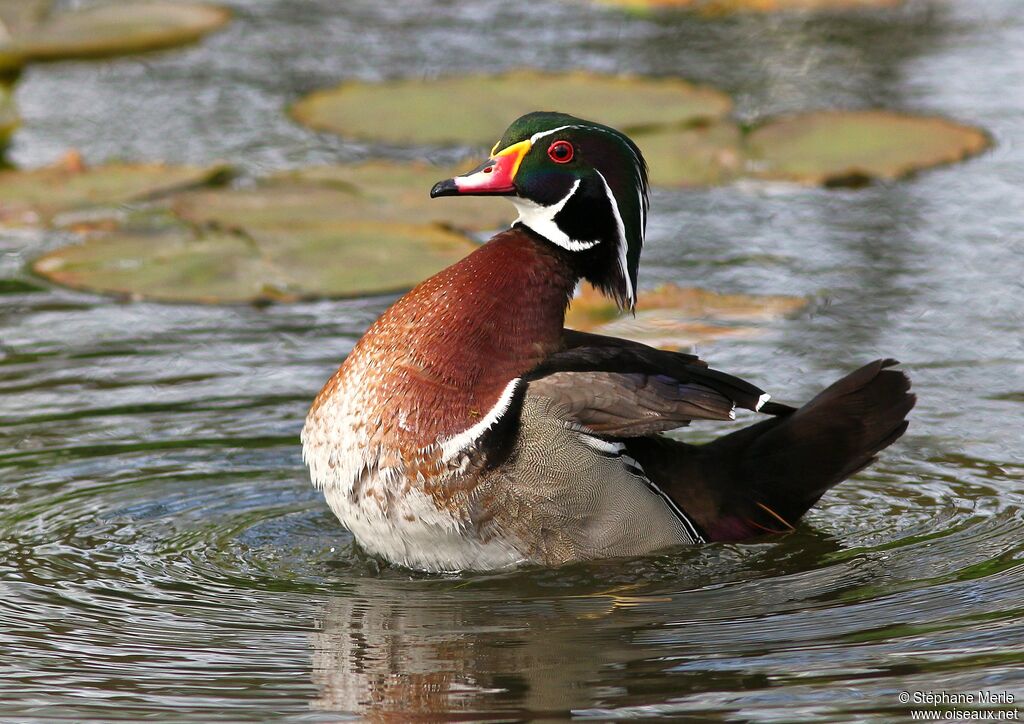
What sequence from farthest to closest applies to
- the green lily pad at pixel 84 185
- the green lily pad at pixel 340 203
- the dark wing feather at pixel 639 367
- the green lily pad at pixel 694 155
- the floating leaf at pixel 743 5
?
the floating leaf at pixel 743 5 < the green lily pad at pixel 694 155 < the green lily pad at pixel 84 185 < the green lily pad at pixel 340 203 < the dark wing feather at pixel 639 367

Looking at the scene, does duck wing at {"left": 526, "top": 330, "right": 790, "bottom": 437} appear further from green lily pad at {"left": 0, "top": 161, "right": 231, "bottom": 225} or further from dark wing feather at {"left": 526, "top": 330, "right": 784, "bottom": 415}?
green lily pad at {"left": 0, "top": 161, "right": 231, "bottom": 225}

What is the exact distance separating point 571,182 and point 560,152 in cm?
10

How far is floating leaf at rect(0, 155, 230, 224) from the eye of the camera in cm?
791

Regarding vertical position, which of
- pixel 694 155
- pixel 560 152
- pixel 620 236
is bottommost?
pixel 694 155

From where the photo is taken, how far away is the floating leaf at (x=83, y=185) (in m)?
7.91

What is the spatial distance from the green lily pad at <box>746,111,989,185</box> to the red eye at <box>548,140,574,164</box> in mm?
3648

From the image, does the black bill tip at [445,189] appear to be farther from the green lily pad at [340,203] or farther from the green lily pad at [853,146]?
the green lily pad at [853,146]

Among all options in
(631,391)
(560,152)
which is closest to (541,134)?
(560,152)

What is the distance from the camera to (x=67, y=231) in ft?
26.0

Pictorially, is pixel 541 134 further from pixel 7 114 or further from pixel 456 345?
pixel 7 114

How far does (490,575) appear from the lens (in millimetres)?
4973

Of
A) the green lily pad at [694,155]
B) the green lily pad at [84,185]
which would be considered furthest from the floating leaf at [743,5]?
the green lily pad at [84,185]

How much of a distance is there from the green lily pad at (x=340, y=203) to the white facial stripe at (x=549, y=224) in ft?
8.63

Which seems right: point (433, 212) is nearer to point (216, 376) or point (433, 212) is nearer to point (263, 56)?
point (216, 376)
